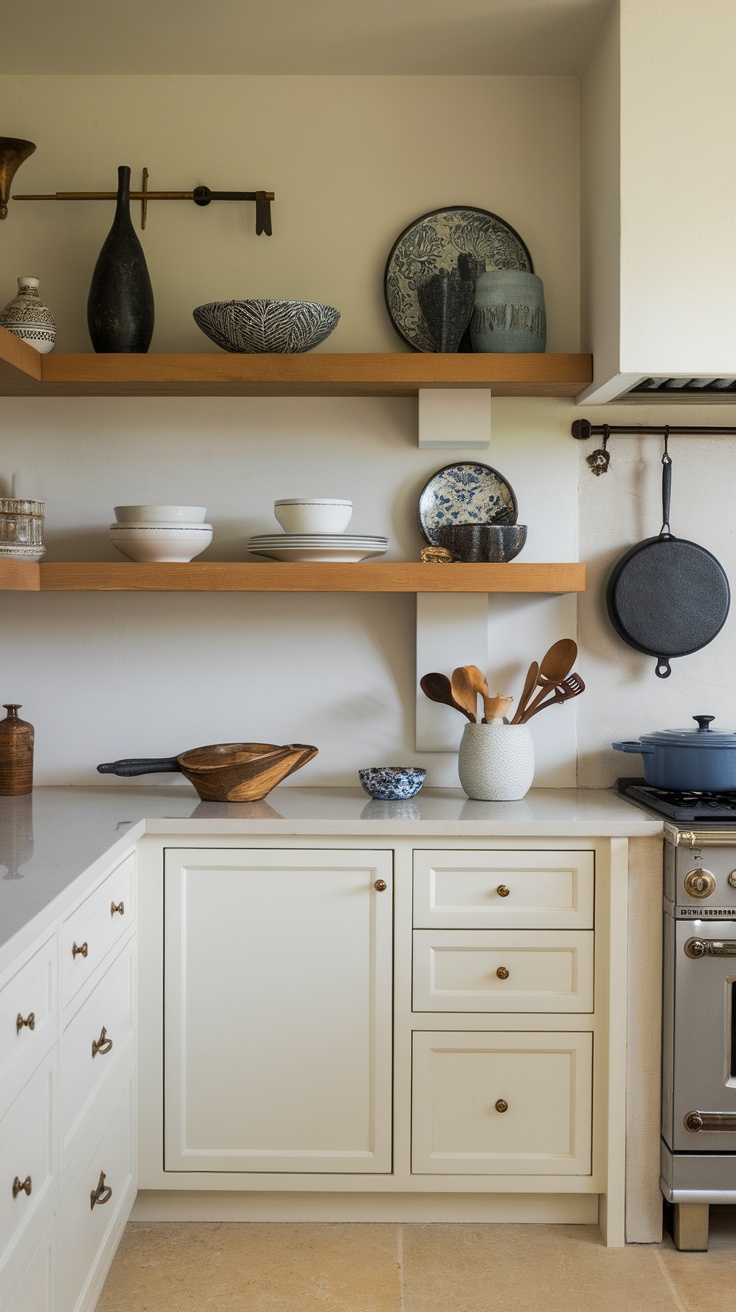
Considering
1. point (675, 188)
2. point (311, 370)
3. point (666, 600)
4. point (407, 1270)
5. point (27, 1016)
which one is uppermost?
point (675, 188)

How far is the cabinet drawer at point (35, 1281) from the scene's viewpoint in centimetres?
138

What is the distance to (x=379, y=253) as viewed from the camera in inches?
107

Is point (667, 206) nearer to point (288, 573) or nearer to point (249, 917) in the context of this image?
point (288, 573)

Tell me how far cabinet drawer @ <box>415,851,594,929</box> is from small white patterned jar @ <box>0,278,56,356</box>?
140 centimetres

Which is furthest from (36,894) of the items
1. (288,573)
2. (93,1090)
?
(288,573)

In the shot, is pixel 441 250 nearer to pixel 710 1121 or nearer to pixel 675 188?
pixel 675 188

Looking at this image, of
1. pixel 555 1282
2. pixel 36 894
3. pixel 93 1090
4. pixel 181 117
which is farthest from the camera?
pixel 181 117

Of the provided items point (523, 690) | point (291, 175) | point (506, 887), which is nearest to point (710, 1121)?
point (506, 887)

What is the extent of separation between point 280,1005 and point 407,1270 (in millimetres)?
541

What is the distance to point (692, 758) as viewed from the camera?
241 centimetres

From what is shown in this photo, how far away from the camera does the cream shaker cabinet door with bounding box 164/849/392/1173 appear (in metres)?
2.24

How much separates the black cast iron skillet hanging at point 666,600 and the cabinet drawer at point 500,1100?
95 cm

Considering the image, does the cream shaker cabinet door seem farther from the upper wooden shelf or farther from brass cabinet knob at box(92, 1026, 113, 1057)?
the upper wooden shelf

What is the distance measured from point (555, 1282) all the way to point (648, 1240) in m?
0.25
